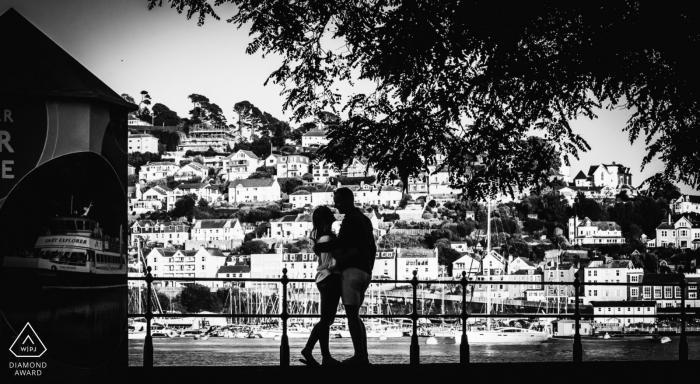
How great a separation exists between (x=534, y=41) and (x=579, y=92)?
85 cm

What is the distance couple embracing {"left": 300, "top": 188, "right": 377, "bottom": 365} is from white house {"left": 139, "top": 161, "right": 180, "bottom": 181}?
15155 cm

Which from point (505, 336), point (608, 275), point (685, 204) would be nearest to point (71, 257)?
point (505, 336)

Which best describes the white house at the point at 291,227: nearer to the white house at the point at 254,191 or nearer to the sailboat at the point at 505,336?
the white house at the point at 254,191

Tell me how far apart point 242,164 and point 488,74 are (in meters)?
152

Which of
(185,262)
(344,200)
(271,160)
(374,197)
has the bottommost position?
(185,262)

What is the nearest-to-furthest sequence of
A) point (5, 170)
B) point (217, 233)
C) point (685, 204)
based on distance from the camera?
point (5, 170)
point (217, 233)
point (685, 204)

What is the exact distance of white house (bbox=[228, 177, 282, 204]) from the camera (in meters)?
142

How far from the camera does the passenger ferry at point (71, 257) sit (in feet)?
12.0

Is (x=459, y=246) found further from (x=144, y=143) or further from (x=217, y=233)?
(x=144, y=143)

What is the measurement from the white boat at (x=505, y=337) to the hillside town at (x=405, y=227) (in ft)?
64.0

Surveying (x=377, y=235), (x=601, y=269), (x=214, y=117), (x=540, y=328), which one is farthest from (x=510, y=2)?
(x=214, y=117)

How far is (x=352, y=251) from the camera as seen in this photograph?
21.3 ft

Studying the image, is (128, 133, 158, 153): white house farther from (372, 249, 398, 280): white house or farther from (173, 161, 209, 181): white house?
(372, 249, 398, 280): white house

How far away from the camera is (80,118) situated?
12.3ft
